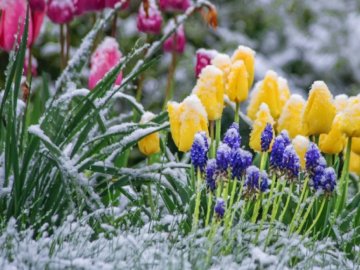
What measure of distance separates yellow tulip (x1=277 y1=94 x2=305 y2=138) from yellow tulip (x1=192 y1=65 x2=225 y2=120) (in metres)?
0.31

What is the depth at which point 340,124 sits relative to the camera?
269cm

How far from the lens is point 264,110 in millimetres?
2623

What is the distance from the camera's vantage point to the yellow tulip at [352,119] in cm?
264

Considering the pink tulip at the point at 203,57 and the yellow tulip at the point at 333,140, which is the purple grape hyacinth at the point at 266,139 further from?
the pink tulip at the point at 203,57

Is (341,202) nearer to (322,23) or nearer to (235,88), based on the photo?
(235,88)

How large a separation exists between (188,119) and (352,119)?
512mm

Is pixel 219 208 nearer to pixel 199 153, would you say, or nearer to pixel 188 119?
pixel 199 153

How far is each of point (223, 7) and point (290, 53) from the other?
746mm

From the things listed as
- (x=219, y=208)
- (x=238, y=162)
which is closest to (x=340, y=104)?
(x=238, y=162)

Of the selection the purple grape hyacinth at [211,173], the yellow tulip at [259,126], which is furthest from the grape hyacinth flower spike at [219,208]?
the yellow tulip at [259,126]

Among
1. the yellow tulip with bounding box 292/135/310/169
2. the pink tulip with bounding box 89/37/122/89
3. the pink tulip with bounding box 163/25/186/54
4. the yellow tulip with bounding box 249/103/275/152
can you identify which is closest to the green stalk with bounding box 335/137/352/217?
the yellow tulip with bounding box 292/135/310/169

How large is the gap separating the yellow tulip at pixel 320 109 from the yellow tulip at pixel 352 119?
43 mm

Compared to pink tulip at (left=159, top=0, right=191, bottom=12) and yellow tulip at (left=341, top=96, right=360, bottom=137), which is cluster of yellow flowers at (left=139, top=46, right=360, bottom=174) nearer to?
yellow tulip at (left=341, top=96, right=360, bottom=137)

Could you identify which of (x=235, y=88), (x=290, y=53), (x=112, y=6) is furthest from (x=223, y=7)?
(x=235, y=88)
